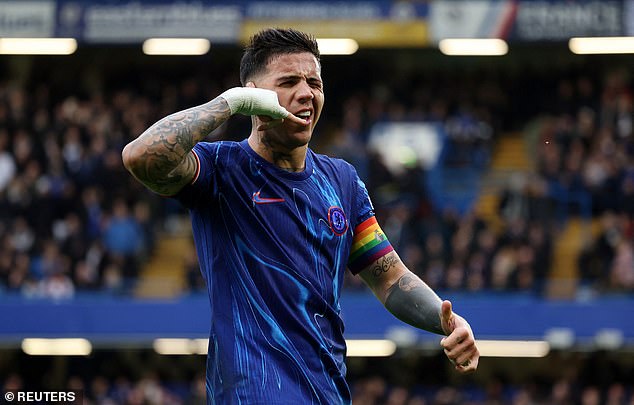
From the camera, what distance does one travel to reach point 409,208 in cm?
1672

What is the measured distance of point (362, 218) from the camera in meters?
4.35

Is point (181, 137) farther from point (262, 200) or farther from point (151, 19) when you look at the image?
point (151, 19)

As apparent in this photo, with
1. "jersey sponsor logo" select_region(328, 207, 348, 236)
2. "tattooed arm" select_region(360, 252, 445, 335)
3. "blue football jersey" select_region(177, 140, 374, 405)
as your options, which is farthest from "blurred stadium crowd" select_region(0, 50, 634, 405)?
"blue football jersey" select_region(177, 140, 374, 405)

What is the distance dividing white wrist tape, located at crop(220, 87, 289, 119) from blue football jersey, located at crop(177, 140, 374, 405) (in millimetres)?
212

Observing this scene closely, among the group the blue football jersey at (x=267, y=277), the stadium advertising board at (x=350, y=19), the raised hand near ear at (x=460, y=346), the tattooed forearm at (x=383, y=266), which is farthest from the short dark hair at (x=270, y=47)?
the stadium advertising board at (x=350, y=19)

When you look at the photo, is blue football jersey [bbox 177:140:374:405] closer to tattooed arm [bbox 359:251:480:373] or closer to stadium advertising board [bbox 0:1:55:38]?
tattooed arm [bbox 359:251:480:373]

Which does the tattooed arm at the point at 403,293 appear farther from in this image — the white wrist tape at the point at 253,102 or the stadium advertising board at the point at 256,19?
the stadium advertising board at the point at 256,19

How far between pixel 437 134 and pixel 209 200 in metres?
14.7

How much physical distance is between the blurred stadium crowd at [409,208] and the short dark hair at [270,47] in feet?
38.2

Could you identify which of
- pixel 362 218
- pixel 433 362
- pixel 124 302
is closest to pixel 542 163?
pixel 433 362

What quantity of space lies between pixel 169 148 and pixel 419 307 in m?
1.12

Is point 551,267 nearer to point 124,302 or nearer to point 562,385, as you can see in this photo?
point 562,385

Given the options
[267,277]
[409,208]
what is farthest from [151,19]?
[267,277]
